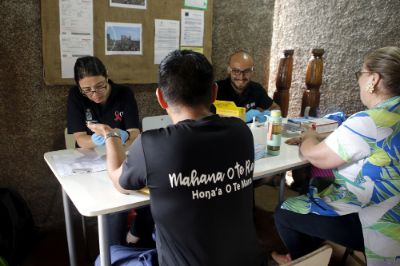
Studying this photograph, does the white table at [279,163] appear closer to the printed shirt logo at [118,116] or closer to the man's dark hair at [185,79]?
the man's dark hair at [185,79]

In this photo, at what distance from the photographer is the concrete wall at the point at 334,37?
223 centimetres

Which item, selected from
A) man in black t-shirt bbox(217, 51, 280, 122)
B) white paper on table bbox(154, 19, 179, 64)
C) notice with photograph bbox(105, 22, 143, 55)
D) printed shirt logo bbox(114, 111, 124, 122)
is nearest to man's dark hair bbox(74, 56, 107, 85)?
printed shirt logo bbox(114, 111, 124, 122)

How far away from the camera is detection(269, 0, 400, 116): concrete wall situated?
2.23 metres

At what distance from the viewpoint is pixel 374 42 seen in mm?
2264

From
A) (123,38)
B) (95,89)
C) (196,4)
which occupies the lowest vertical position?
(95,89)

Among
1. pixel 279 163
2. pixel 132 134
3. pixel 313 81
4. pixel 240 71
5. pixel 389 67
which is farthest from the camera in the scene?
pixel 313 81

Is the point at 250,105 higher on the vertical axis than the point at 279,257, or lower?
higher

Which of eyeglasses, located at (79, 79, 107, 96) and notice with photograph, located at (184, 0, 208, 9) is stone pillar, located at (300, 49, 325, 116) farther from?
eyeglasses, located at (79, 79, 107, 96)

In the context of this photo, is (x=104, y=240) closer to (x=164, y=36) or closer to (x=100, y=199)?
(x=100, y=199)

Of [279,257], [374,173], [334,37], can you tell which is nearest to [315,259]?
[374,173]

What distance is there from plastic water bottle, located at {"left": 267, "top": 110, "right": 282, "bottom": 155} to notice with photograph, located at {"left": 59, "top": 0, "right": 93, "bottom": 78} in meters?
1.20

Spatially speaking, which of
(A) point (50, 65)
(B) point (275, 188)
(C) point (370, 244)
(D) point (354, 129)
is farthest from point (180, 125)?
(B) point (275, 188)

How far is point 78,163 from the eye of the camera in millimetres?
1408

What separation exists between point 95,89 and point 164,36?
835mm
